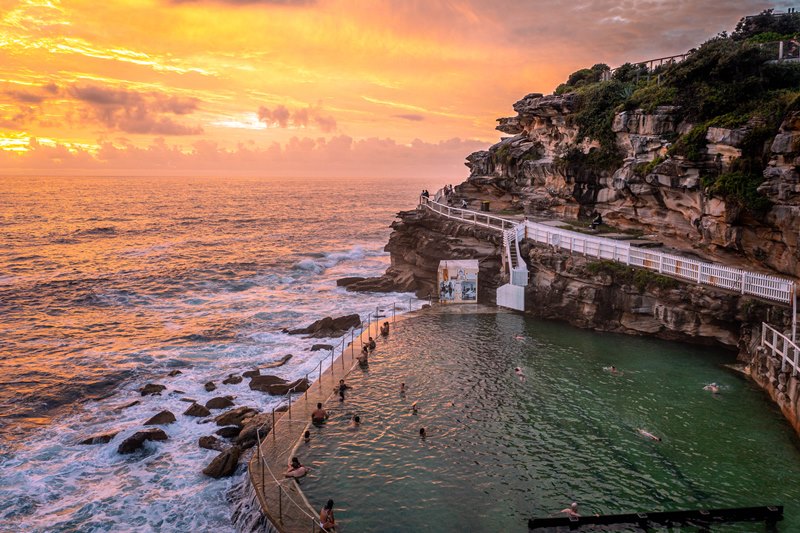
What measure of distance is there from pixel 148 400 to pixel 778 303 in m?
29.4

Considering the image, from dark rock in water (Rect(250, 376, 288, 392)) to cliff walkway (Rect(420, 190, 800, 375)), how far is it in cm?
1664

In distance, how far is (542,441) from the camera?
19.0 meters

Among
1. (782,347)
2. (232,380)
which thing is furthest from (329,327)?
(782,347)

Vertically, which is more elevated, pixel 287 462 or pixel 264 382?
pixel 287 462

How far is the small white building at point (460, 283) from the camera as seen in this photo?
1497 inches

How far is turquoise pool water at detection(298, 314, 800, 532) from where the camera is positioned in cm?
1548

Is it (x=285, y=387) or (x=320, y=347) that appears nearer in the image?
(x=285, y=387)

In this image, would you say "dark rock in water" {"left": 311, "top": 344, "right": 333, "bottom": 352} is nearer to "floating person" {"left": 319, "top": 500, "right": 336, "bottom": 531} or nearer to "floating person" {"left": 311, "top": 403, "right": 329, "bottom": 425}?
"floating person" {"left": 311, "top": 403, "right": 329, "bottom": 425}

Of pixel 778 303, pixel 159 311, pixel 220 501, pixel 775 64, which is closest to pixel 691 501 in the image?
pixel 778 303

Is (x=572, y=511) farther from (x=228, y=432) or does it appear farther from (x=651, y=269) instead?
(x=651, y=269)

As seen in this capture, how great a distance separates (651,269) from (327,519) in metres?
22.6

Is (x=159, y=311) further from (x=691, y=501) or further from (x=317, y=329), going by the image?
(x=691, y=501)

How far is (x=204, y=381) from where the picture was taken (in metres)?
28.0

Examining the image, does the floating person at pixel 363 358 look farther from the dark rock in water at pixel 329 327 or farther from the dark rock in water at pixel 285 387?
the dark rock in water at pixel 329 327
